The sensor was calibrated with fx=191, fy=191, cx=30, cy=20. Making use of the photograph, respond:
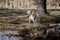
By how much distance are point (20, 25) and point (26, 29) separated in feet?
0.52

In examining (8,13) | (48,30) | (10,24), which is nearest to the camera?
(48,30)

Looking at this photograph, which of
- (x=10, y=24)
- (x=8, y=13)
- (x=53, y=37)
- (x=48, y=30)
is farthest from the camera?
(x=8, y=13)

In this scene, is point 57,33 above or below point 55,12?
below

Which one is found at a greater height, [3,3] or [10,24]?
[3,3]

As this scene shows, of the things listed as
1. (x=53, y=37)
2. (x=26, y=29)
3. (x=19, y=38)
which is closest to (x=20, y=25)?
(x=26, y=29)

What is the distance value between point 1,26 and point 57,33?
2.79 feet

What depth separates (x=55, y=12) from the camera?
3299 mm

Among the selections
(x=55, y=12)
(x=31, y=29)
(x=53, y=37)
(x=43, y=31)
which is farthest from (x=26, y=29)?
(x=55, y=12)

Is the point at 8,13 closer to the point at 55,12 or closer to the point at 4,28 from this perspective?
the point at 4,28

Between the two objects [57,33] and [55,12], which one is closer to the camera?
[57,33]

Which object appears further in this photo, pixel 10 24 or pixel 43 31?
pixel 10 24

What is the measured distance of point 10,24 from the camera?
2.99m

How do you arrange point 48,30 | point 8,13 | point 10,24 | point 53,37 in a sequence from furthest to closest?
1. point 8,13
2. point 10,24
3. point 48,30
4. point 53,37

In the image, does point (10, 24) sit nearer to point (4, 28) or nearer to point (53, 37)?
point (4, 28)
